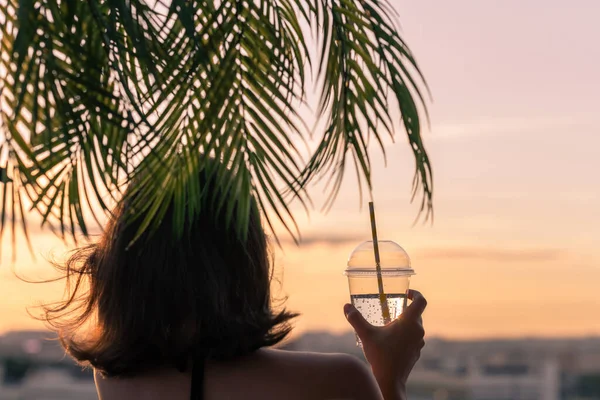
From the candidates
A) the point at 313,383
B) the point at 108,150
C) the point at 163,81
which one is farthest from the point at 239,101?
the point at 313,383

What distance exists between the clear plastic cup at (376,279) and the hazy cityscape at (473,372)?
7499 cm

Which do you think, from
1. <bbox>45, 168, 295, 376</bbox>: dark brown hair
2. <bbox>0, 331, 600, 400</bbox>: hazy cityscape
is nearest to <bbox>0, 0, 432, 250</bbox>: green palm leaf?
<bbox>45, 168, 295, 376</bbox>: dark brown hair

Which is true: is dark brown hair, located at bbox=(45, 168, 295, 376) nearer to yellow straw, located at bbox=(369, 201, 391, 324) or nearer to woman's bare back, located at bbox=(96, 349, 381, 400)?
woman's bare back, located at bbox=(96, 349, 381, 400)

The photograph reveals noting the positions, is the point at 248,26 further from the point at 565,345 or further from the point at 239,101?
the point at 565,345

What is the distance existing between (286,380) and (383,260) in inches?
27.9

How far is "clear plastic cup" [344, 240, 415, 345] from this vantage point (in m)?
2.58

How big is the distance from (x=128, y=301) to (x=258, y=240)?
1.07 ft

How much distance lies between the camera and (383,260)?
2645 millimetres

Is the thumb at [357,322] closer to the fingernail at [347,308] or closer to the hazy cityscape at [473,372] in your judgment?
the fingernail at [347,308]

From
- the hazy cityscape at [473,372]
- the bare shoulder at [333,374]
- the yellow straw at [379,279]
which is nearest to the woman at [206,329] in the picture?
the bare shoulder at [333,374]

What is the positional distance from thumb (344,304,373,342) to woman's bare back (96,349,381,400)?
0.49ft

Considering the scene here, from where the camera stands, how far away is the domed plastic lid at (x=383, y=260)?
264 centimetres

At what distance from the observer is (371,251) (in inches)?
105

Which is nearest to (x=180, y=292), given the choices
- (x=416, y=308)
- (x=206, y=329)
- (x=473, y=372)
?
(x=206, y=329)
